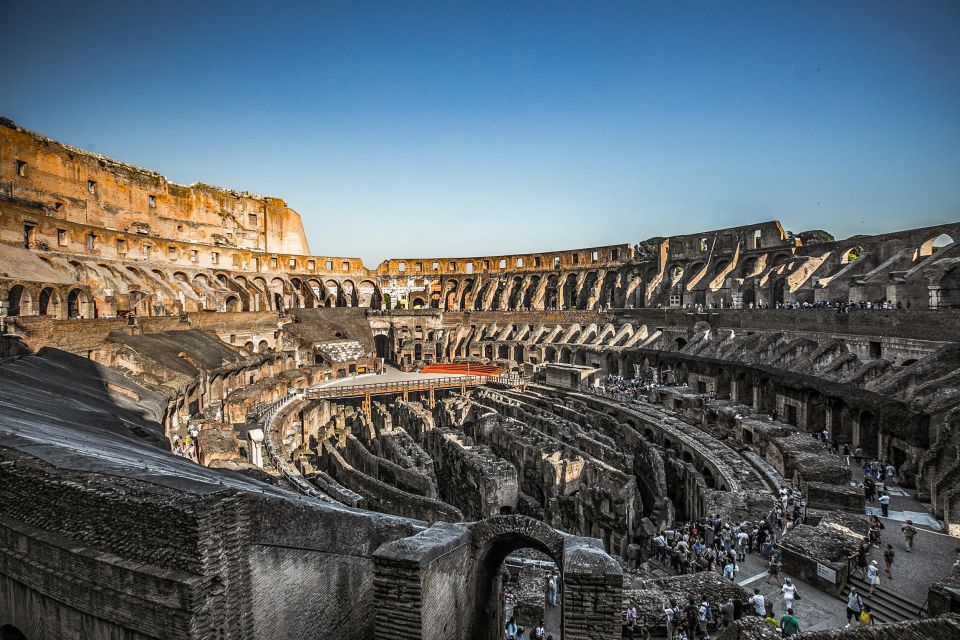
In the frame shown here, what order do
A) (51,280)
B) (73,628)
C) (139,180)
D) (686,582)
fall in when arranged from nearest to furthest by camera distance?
(73,628) → (686,582) → (51,280) → (139,180)

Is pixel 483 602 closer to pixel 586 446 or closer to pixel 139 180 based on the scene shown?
pixel 586 446

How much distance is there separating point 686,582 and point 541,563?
3.70 metres

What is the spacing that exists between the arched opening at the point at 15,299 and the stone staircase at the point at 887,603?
109 feet

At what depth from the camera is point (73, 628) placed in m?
6.77

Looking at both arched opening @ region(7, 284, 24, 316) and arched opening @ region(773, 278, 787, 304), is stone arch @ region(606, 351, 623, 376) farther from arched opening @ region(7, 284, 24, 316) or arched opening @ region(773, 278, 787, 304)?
arched opening @ region(7, 284, 24, 316)

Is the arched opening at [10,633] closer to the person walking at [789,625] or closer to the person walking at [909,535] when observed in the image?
the person walking at [789,625]

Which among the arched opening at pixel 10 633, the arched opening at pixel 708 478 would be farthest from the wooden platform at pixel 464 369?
the arched opening at pixel 10 633

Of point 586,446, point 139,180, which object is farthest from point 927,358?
point 139,180

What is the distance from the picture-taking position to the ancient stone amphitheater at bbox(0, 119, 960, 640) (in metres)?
6.73

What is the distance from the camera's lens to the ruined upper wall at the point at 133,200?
126 ft

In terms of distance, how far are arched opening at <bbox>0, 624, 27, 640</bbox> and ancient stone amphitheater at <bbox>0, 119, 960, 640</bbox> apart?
2.74 ft

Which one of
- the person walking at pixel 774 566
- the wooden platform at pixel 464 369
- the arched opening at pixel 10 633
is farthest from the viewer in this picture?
the wooden platform at pixel 464 369

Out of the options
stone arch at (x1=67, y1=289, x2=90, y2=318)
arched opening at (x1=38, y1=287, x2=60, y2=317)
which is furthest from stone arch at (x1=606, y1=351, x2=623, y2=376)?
arched opening at (x1=38, y1=287, x2=60, y2=317)

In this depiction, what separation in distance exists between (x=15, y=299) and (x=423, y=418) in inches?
812
